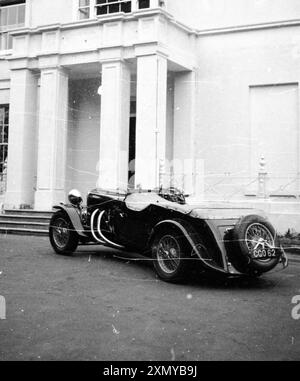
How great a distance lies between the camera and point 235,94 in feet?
43.5

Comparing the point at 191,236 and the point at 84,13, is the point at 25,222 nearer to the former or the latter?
the point at 191,236

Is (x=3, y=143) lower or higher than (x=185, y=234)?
higher

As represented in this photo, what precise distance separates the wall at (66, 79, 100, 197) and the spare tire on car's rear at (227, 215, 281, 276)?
9667 millimetres

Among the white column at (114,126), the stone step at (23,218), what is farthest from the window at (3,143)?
the white column at (114,126)

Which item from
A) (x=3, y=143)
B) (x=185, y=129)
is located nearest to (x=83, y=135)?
(x=3, y=143)

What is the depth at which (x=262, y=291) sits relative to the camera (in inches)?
224

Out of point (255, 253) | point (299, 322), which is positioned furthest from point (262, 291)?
point (299, 322)

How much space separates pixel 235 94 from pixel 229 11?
2.54 meters

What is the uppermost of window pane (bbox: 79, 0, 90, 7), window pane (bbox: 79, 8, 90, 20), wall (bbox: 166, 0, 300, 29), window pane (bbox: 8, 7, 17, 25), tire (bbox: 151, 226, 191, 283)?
window pane (bbox: 8, 7, 17, 25)

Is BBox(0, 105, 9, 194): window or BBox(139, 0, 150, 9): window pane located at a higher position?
BBox(139, 0, 150, 9): window pane

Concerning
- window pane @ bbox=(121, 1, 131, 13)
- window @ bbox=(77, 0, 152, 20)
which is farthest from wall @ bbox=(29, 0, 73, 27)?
window pane @ bbox=(121, 1, 131, 13)

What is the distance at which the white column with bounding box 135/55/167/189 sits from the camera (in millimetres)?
12102

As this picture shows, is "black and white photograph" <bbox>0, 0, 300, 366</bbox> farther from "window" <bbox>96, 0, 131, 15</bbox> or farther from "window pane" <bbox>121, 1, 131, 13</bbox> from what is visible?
"window pane" <bbox>121, 1, 131, 13</bbox>

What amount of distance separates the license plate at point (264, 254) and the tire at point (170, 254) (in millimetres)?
821
